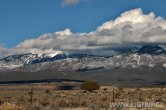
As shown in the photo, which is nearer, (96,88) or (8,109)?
(8,109)

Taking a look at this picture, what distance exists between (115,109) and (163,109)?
534 centimetres

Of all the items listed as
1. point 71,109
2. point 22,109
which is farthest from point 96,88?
point 22,109

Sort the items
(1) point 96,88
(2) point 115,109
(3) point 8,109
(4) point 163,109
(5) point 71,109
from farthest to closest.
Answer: (1) point 96,88, (5) point 71,109, (4) point 163,109, (2) point 115,109, (3) point 8,109

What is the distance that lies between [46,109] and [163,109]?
10.2 m

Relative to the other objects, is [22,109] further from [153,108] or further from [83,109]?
[153,108]

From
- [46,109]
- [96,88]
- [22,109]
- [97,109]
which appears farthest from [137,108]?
[96,88]

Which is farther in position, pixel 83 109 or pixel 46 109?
pixel 83 109

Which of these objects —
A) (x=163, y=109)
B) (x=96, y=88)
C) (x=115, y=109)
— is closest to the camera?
(x=115, y=109)

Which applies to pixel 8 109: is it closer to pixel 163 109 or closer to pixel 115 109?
pixel 115 109

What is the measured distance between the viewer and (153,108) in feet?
125

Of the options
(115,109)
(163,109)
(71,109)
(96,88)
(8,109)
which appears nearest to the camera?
(8,109)

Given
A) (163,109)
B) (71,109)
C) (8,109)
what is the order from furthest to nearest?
(71,109) < (163,109) < (8,109)

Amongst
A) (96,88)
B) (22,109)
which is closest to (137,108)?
(22,109)

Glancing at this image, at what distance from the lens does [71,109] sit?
40.5 m
